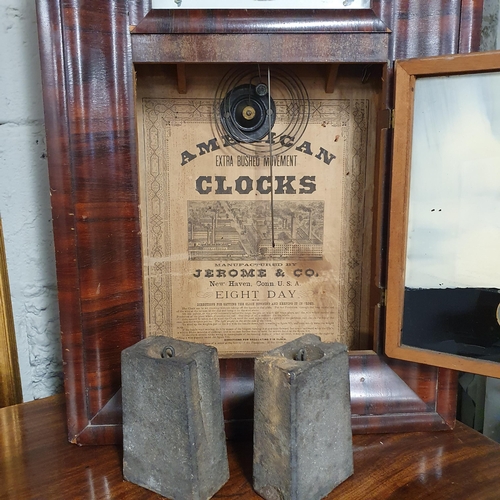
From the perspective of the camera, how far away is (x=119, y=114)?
64cm

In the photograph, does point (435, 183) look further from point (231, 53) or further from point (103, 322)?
point (103, 322)

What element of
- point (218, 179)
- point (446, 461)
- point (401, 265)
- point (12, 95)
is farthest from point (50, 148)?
point (446, 461)

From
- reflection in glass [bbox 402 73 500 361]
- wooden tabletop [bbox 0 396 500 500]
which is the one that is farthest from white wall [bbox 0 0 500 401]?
reflection in glass [bbox 402 73 500 361]

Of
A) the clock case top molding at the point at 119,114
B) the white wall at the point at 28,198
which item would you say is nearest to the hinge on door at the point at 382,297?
the clock case top molding at the point at 119,114

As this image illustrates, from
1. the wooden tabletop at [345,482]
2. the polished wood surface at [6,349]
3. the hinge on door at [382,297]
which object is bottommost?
the wooden tabletop at [345,482]

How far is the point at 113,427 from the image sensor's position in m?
0.69

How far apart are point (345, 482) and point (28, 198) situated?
71cm

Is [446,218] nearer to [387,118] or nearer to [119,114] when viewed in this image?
[387,118]

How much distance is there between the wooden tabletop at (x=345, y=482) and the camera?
590 mm

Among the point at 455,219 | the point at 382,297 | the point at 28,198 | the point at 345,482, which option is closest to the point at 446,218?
the point at 455,219

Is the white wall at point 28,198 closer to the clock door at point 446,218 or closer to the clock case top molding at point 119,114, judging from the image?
the clock case top molding at point 119,114

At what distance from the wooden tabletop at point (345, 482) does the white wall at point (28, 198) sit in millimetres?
249

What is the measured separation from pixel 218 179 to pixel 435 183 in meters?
0.30

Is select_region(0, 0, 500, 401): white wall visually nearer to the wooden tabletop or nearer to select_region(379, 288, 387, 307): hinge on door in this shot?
the wooden tabletop
